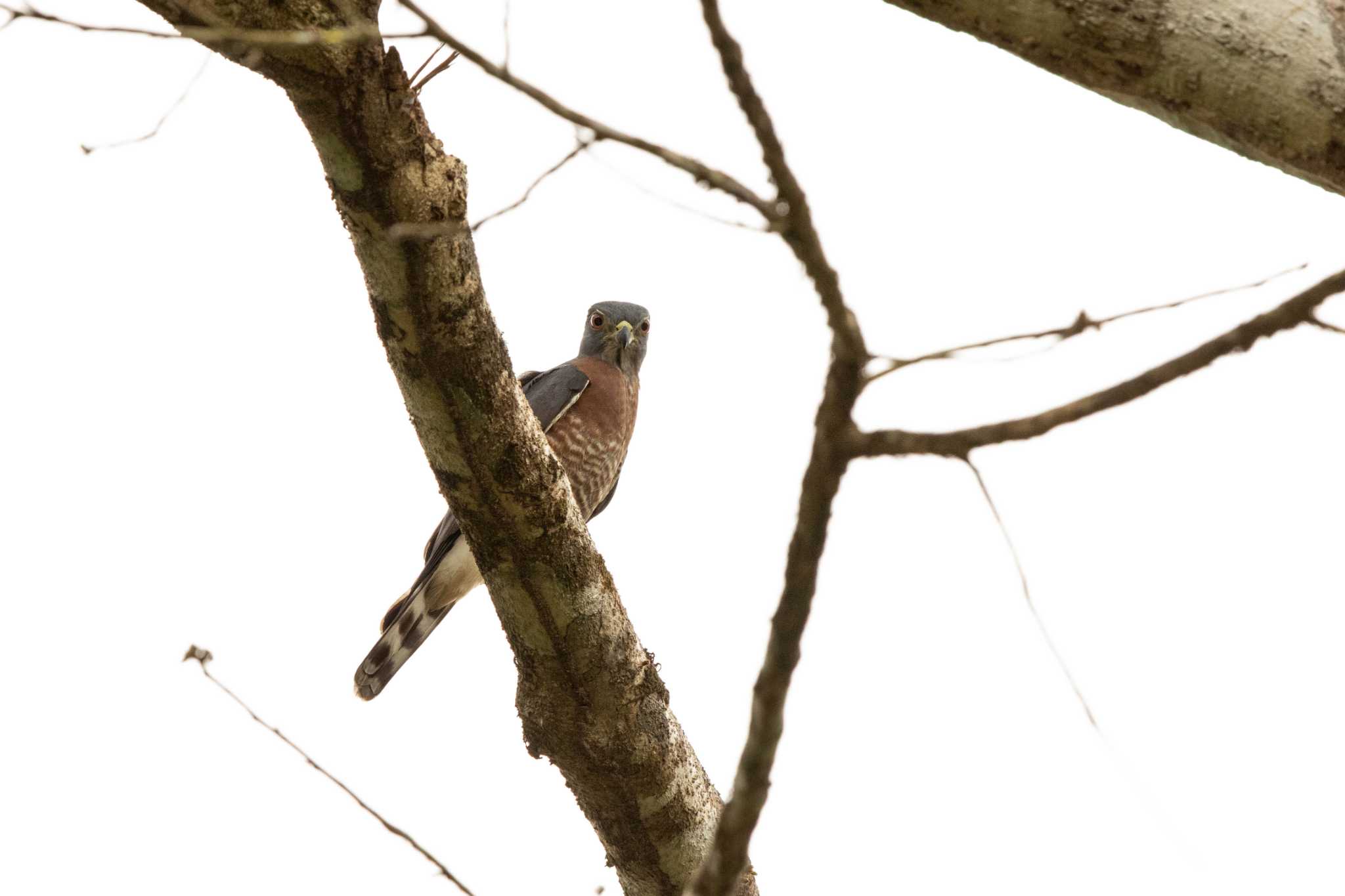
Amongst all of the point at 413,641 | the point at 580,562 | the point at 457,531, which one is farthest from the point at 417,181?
the point at 413,641

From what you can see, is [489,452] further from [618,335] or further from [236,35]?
[618,335]

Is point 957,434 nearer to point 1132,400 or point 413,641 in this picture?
point 1132,400

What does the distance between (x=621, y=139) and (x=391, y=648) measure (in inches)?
201

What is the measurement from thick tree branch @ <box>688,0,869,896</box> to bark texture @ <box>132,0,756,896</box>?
2.33ft

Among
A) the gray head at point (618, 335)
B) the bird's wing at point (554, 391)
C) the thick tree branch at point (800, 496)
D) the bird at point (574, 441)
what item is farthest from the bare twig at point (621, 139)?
the gray head at point (618, 335)

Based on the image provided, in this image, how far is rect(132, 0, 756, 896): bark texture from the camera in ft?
9.41

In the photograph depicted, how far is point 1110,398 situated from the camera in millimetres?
1682

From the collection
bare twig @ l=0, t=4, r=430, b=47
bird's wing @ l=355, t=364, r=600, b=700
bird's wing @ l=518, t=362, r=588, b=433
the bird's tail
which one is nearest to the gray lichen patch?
bare twig @ l=0, t=4, r=430, b=47

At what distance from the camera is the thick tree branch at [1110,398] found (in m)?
1.62

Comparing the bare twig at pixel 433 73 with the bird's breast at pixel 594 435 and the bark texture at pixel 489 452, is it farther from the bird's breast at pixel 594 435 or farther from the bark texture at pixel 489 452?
the bird's breast at pixel 594 435

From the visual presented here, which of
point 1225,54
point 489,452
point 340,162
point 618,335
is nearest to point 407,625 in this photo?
point 618,335

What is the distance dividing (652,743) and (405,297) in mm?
1551

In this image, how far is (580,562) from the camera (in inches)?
149

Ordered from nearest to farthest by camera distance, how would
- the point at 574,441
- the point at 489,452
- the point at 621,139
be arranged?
the point at 621,139 → the point at 489,452 → the point at 574,441
